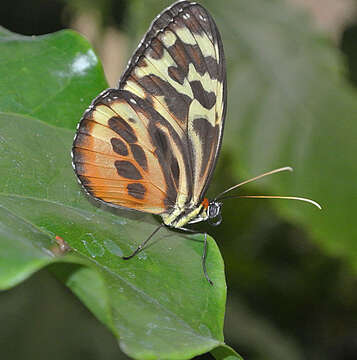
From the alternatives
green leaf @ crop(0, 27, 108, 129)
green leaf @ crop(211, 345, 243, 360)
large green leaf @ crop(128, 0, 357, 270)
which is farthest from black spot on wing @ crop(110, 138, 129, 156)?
large green leaf @ crop(128, 0, 357, 270)

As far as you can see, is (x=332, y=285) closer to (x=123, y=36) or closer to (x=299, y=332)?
(x=299, y=332)

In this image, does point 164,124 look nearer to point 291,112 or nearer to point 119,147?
point 119,147

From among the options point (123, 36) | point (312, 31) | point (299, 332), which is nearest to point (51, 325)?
point (299, 332)

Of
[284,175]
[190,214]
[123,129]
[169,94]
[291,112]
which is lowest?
[284,175]

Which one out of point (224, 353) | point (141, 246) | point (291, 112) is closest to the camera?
point (224, 353)

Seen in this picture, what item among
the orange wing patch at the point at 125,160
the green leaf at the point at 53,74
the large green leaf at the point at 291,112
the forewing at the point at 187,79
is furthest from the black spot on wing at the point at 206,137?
the large green leaf at the point at 291,112

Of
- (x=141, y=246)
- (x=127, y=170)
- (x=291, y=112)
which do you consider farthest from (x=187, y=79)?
(x=291, y=112)
